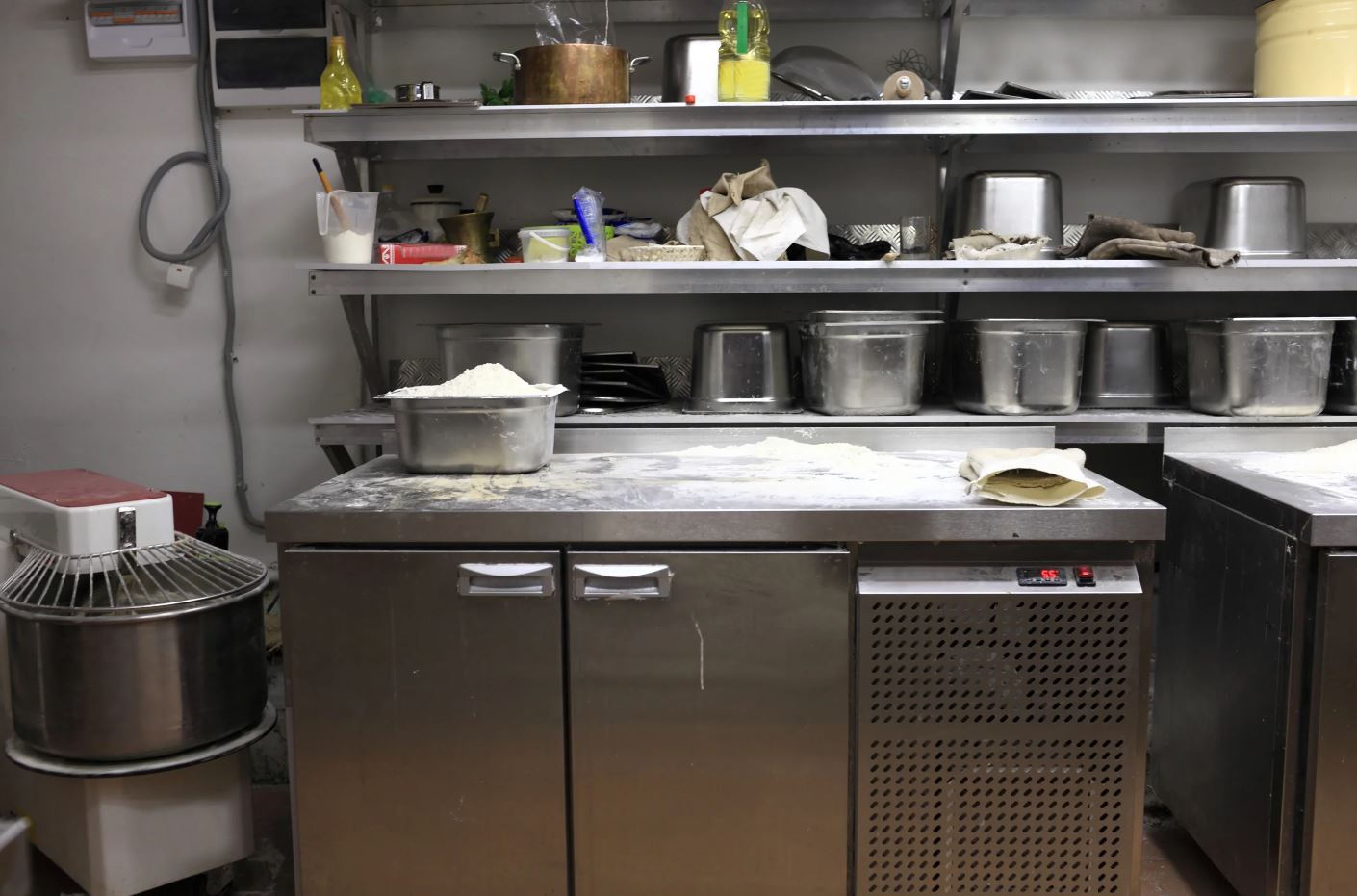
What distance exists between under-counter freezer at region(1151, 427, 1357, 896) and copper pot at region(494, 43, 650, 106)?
5.48 ft

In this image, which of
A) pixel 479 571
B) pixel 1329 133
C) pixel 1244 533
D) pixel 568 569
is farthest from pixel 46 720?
pixel 1329 133

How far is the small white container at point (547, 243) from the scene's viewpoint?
2838 mm

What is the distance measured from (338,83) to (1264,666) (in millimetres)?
2581

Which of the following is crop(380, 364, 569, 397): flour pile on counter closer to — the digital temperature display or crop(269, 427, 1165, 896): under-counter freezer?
crop(269, 427, 1165, 896): under-counter freezer

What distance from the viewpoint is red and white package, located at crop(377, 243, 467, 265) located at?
2.83 meters

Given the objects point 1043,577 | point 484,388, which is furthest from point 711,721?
point 484,388

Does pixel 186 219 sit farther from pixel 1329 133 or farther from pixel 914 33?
pixel 1329 133

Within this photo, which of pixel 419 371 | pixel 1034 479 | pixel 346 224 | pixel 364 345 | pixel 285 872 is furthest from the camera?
pixel 419 371

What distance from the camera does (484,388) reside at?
7.75 feet

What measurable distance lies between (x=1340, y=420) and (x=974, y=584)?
140 cm

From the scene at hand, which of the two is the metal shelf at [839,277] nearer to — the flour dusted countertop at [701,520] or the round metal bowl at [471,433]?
the round metal bowl at [471,433]

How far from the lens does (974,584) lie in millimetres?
1979

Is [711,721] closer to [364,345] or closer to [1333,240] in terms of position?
[364,345]

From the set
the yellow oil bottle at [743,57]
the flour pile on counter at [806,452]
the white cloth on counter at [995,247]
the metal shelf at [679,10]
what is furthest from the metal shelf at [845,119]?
the flour pile on counter at [806,452]
